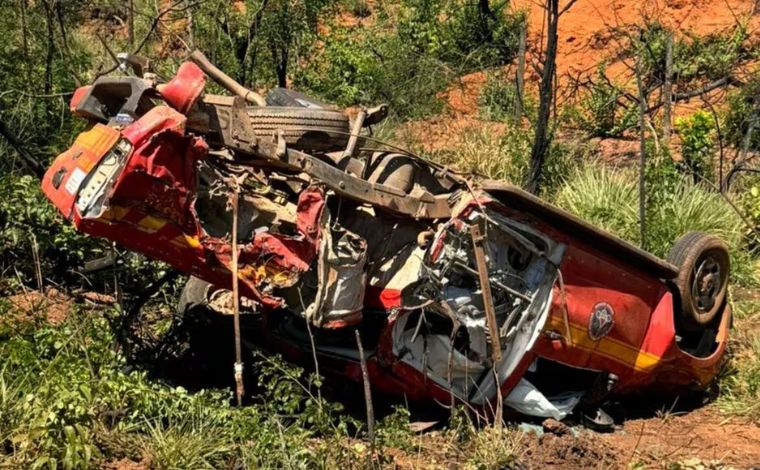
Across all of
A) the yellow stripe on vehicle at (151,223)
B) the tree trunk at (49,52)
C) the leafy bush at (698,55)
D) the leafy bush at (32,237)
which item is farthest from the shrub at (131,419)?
the leafy bush at (698,55)

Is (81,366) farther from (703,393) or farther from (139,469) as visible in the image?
(703,393)

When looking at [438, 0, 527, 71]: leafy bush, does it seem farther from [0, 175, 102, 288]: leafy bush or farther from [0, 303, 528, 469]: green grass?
[0, 303, 528, 469]: green grass

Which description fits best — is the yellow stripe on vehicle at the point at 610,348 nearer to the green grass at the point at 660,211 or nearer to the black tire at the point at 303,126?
the black tire at the point at 303,126

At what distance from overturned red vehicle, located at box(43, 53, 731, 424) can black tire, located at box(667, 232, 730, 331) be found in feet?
0.05

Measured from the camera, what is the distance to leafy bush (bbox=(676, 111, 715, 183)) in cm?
1127

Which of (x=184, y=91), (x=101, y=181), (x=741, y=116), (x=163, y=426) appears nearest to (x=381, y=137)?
(x=741, y=116)

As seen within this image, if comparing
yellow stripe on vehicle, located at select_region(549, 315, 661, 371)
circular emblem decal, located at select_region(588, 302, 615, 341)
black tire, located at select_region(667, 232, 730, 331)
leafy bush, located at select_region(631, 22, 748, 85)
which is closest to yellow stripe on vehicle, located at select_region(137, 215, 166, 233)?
yellow stripe on vehicle, located at select_region(549, 315, 661, 371)

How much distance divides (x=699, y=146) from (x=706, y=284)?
15.7 feet

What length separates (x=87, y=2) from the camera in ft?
41.0

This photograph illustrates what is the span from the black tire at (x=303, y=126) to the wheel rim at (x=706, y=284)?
9.22 feet

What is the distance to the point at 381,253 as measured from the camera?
5.62 metres

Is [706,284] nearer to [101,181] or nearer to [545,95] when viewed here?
[545,95]

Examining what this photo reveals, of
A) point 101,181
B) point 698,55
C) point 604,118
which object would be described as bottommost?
point 101,181

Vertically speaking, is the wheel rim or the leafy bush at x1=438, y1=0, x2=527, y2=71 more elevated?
the leafy bush at x1=438, y1=0, x2=527, y2=71
